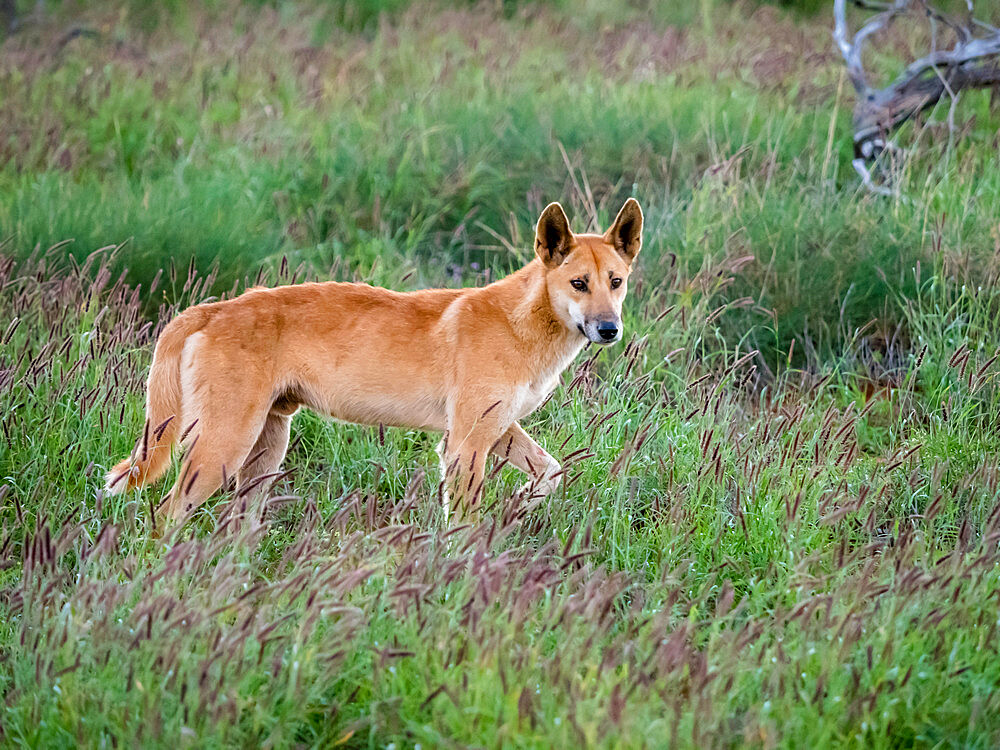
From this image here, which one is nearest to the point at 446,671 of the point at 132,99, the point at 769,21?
the point at 132,99

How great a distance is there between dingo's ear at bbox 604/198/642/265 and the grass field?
0.57m

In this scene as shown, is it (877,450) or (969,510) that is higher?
(969,510)

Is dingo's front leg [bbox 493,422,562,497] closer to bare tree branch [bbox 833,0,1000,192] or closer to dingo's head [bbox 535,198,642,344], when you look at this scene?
dingo's head [bbox 535,198,642,344]

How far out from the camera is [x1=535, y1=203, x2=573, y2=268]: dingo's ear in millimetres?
4555

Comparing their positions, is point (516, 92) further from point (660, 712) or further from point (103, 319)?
point (660, 712)

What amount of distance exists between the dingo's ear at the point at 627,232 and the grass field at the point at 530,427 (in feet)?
1.89

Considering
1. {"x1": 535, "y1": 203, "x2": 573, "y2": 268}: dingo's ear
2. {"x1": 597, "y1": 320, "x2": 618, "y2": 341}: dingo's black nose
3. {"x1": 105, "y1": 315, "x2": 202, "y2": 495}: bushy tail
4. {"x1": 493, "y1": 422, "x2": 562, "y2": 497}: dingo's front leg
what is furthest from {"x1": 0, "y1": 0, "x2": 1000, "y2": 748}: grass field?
{"x1": 535, "y1": 203, "x2": 573, "y2": 268}: dingo's ear

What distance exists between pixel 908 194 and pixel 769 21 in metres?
7.39

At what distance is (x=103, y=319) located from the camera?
5641 millimetres

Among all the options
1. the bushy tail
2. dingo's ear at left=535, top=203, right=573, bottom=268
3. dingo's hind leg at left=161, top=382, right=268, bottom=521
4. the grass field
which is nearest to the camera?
the grass field

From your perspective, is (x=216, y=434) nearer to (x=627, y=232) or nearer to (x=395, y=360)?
(x=395, y=360)

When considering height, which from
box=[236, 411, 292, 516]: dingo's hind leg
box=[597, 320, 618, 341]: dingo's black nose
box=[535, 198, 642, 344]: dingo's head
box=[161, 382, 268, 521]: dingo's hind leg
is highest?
box=[535, 198, 642, 344]: dingo's head

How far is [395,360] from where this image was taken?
4559mm

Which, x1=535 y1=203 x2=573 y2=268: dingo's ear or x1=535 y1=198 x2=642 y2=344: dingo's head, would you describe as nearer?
x1=535 y1=198 x2=642 y2=344: dingo's head
